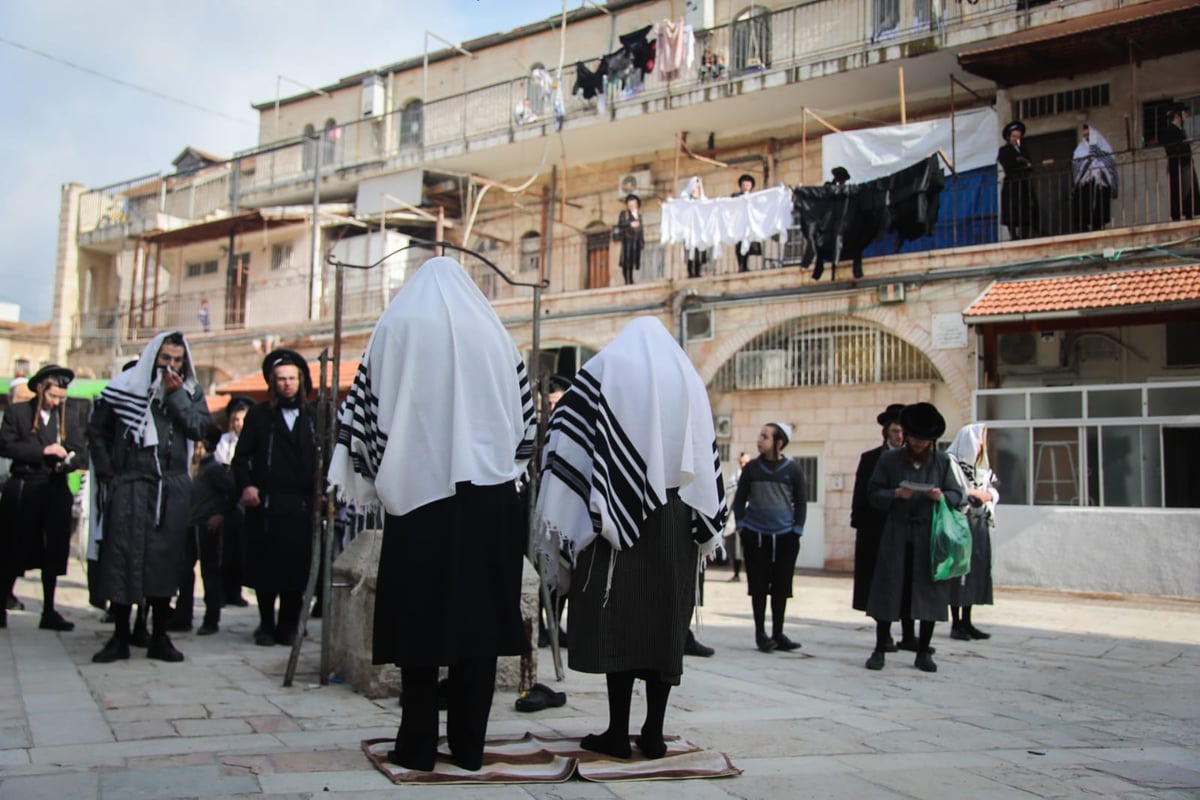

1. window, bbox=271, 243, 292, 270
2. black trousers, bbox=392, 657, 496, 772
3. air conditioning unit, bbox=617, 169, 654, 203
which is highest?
air conditioning unit, bbox=617, 169, 654, 203

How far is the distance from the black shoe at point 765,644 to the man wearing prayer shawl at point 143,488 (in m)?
3.99

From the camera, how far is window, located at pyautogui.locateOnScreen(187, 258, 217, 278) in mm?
28297

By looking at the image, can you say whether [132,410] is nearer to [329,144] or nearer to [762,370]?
[762,370]

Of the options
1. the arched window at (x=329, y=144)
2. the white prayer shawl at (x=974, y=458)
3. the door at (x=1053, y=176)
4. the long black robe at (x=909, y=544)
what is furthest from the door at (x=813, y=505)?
the arched window at (x=329, y=144)

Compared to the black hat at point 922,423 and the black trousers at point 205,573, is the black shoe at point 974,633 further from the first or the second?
the black trousers at point 205,573

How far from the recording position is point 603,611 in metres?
4.18

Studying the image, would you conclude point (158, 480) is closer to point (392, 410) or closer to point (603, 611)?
point (392, 410)

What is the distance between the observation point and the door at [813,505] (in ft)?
55.7

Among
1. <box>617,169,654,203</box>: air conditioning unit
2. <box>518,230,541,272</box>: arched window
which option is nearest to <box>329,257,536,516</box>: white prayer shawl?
<box>617,169,654,203</box>: air conditioning unit

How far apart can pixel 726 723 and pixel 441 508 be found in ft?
6.57

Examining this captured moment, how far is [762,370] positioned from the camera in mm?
17391

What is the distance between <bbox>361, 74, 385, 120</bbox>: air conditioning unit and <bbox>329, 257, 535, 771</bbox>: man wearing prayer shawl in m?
23.3

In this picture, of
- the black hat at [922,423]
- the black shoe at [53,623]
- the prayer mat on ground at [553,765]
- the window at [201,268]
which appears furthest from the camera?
the window at [201,268]

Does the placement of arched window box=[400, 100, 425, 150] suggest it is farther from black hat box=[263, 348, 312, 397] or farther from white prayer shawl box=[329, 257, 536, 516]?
white prayer shawl box=[329, 257, 536, 516]
